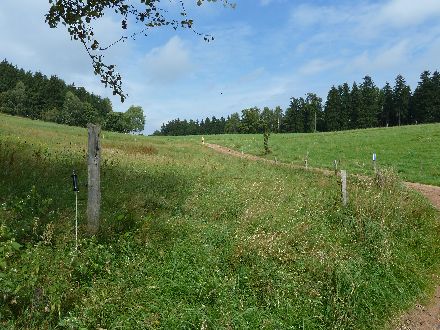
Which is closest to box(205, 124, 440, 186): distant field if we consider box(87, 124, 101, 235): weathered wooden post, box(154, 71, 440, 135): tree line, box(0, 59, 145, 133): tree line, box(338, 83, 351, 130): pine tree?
box(87, 124, 101, 235): weathered wooden post

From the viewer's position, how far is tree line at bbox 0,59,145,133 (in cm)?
9369

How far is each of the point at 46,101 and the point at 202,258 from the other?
351ft

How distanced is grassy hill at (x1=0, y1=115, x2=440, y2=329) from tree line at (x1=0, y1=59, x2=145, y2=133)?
265 ft

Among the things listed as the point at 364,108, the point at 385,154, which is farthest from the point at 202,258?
the point at 364,108

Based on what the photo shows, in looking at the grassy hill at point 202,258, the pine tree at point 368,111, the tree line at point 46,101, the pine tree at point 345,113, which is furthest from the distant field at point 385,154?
the tree line at point 46,101

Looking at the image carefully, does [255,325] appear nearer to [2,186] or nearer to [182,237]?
[182,237]

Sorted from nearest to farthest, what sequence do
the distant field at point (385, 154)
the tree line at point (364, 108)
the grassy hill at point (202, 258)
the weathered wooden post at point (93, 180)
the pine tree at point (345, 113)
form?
1. the grassy hill at point (202, 258)
2. the weathered wooden post at point (93, 180)
3. the distant field at point (385, 154)
4. the tree line at point (364, 108)
5. the pine tree at point (345, 113)

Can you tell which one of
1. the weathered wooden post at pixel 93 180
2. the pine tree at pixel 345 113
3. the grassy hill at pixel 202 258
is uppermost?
the pine tree at pixel 345 113

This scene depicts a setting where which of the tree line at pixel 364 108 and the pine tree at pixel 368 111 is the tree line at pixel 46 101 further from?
the pine tree at pixel 368 111

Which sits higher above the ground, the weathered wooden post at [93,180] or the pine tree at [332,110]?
the pine tree at [332,110]

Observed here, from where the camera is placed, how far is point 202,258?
7305 millimetres

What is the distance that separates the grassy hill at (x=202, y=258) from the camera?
18.5 feet

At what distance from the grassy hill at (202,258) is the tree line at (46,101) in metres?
80.6

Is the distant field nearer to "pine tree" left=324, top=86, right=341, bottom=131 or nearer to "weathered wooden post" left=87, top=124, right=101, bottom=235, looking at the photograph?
"weathered wooden post" left=87, top=124, right=101, bottom=235
